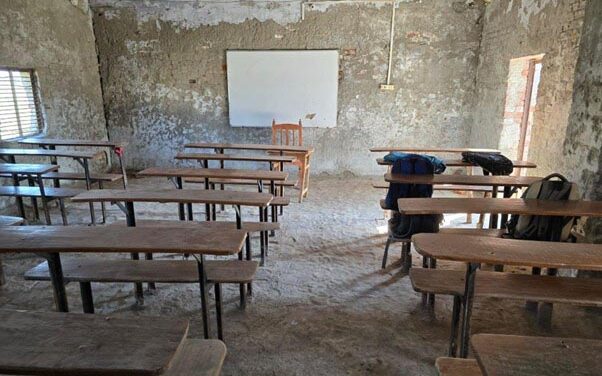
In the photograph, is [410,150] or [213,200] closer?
[213,200]

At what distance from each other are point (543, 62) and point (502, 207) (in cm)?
248

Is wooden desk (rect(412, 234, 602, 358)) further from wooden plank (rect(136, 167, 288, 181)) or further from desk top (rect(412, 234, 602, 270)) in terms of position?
wooden plank (rect(136, 167, 288, 181))

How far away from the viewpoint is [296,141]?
6055 mm

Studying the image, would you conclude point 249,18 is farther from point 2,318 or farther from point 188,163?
point 2,318

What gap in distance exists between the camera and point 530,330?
2297mm

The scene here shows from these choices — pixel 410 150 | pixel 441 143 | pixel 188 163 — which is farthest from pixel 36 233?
pixel 441 143

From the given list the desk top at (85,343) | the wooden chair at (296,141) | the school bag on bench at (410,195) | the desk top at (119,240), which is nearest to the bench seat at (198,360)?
the desk top at (85,343)

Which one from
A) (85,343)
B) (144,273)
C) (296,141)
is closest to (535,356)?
(85,343)

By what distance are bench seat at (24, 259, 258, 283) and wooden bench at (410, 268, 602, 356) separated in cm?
95

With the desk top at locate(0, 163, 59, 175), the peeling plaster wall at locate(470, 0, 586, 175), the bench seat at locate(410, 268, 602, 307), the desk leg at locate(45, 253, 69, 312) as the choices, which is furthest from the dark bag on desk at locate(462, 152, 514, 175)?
the desk top at locate(0, 163, 59, 175)

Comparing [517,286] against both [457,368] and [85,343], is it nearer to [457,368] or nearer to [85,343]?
[457,368]

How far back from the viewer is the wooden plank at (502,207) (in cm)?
226

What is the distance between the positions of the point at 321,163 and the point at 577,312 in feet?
13.7

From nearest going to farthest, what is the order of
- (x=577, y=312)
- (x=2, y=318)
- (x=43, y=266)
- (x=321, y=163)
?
(x=2, y=318)
(x=43, y=266)
(x=577, y=312)
(x=321, y=163)
